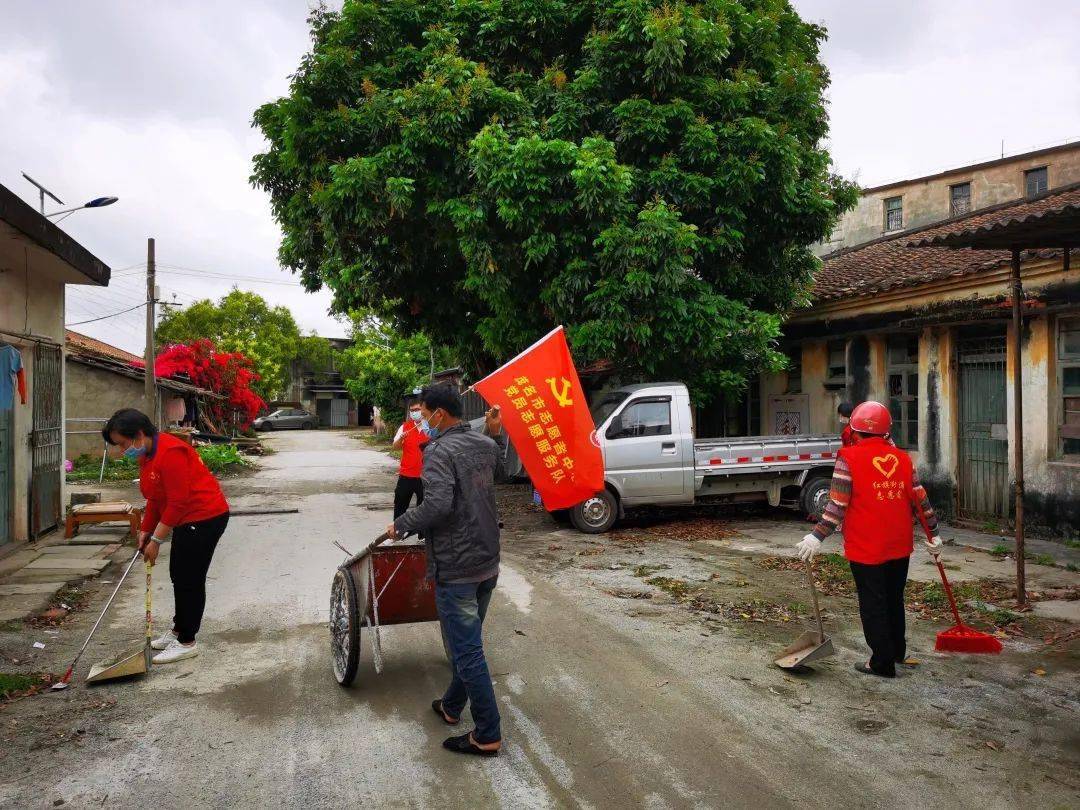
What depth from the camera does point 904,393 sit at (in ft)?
41.6

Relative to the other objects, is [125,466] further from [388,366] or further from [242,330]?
[242,330]

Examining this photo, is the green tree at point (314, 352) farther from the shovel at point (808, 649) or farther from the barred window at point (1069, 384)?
the shovel at point (808, 649)

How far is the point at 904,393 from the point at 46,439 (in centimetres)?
1235

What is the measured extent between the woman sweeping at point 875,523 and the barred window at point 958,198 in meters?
24.2

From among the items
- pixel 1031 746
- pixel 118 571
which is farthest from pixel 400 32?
pixel 1031 746

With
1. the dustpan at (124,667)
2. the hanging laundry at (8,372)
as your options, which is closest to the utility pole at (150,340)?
the hanging laundry at (8,372)

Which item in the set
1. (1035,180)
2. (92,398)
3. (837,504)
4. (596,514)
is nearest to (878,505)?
(837,504)

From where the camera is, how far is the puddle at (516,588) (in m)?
6.95

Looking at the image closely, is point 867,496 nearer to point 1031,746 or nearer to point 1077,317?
point 1031,746

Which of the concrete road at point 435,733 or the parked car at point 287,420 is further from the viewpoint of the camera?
the parked car at point 287,420

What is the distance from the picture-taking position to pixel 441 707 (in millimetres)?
4379

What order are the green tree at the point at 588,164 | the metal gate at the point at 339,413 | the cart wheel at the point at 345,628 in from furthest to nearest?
the metal gate at the point at 339,413
the green tree at the point at 588,164
the cart wheel at the point at 345,628

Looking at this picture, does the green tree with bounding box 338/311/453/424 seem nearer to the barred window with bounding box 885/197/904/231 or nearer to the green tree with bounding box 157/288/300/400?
the green tree with bounding box 157/288/300/400

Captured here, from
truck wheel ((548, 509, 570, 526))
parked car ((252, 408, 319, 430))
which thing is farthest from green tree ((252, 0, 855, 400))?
parked car ((252, 408, 319, 430))
